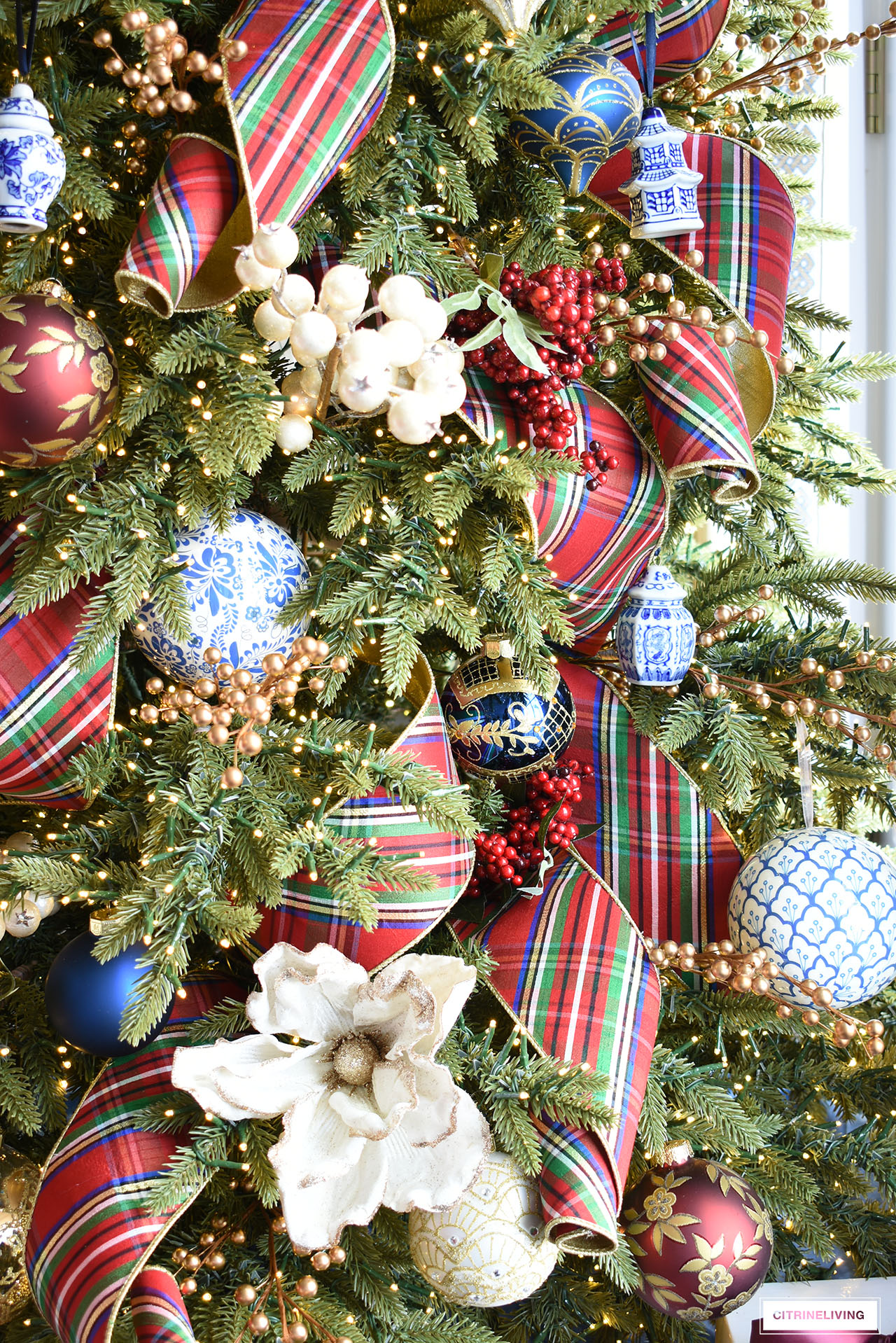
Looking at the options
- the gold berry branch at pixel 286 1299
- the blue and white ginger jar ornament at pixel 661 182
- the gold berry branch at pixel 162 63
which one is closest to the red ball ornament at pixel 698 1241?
the gold berry branch at pixel 286 1299

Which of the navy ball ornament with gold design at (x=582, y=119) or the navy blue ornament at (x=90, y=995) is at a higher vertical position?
the navy ball ornament with gold design at (x=582, y=119)

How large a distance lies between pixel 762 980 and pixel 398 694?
353 mm

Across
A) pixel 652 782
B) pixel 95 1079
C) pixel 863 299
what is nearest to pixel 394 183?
pixel 652 782

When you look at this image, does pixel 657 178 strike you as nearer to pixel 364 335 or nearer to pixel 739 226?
pixel 739 226

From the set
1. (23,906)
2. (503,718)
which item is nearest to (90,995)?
(23,906)

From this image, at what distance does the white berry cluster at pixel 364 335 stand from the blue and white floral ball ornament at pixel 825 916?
431mm

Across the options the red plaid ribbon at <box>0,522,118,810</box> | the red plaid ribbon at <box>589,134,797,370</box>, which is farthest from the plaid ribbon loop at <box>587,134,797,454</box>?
the red plaid ribbon at <box>0,522,118,810</box>

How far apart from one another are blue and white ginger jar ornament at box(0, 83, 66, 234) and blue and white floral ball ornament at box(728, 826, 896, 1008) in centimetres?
67

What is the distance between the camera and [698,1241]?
0.78 metres

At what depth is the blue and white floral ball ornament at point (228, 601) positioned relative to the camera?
2.19ft

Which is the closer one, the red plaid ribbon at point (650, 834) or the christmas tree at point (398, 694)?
the christmas tree at point (398, 694)

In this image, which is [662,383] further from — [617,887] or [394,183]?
[617,887]

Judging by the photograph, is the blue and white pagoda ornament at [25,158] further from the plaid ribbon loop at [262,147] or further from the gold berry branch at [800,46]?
the gold berry branch at [800,46]

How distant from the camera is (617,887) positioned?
882 mm
